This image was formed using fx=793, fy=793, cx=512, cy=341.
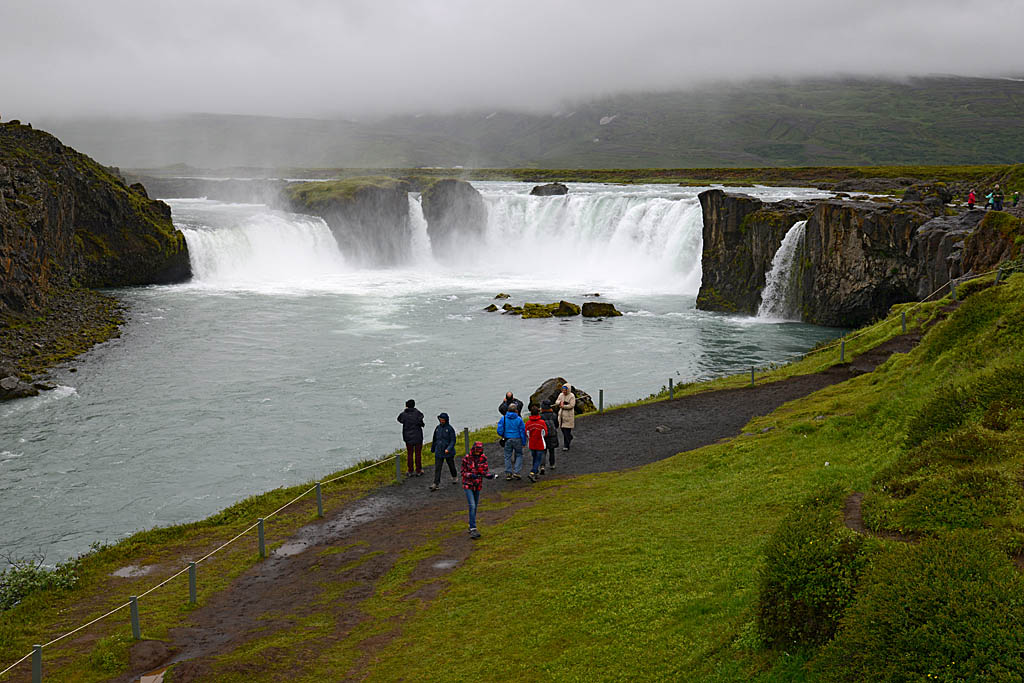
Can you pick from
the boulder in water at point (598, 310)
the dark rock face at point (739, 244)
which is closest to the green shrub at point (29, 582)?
the boulder in water at point (598, 310)

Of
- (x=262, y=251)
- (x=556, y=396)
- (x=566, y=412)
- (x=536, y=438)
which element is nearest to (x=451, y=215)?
(x=262, y=251)

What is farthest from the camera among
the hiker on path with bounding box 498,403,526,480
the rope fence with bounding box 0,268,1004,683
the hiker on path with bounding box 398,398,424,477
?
the hiker on path with bounding box 398,398,424,477

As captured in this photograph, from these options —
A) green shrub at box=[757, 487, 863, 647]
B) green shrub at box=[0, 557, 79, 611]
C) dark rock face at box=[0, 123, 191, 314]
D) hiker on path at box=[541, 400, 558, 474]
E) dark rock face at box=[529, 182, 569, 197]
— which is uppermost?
dark rock face at box=[529, 182, 569, 197]

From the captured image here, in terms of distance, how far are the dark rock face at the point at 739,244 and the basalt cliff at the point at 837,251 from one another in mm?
76

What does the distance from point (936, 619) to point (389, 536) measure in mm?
13664

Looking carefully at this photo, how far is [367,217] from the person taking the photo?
306 ft

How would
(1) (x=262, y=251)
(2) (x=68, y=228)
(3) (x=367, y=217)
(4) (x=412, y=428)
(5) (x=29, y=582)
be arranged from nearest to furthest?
1. (5) (x=29, y=582)
2. (4) (x=412, y=428)
3. (2) (x=68, y=228)
4. (1) (x=262, y=251)
5. (3) (x=367, y=217)

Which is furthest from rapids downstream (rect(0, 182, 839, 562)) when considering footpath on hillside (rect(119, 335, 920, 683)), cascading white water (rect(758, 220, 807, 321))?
footpath on hillside (rect(119, 335, 920, 683))

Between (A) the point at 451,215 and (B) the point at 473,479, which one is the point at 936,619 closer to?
(B) the point at 473,479

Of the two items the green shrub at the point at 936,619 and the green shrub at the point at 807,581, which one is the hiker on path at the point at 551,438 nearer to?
the green shrub at the point at 807,581

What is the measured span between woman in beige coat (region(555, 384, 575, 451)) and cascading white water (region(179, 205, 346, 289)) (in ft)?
180

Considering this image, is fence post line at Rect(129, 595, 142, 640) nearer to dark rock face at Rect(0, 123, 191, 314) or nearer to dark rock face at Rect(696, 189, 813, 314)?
dark rock face at Rect(0, 123, 191, 314)

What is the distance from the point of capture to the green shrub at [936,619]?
6.42 metres

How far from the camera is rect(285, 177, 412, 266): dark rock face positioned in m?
91.9
